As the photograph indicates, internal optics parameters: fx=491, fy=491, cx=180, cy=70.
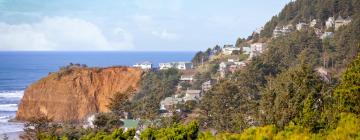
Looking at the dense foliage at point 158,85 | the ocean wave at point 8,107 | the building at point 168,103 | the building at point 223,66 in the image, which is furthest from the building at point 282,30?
the ocean wave at point 8,107

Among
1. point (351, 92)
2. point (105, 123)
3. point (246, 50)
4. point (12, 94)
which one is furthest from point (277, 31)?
point (351, 92)

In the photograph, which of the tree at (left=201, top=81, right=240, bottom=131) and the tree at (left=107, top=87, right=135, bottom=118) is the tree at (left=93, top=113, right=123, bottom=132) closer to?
the tree at (left=201, top=81, right=240, bottom=131)

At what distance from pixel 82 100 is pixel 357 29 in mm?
30983

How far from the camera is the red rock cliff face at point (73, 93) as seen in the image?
185 feet

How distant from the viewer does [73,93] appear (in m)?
57.4

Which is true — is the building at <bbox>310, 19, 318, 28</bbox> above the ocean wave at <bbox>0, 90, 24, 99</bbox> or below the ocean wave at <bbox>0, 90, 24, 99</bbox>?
above

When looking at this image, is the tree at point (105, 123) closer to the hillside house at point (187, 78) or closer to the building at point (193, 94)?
the building at point (193, 94)

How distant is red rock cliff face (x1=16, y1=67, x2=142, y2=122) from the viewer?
56.3 meters

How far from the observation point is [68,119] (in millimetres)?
55188

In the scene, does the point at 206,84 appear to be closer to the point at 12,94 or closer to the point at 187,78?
the point at 187,78

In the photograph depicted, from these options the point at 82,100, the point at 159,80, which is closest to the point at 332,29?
the point at 159,80

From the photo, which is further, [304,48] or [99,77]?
[99,77]


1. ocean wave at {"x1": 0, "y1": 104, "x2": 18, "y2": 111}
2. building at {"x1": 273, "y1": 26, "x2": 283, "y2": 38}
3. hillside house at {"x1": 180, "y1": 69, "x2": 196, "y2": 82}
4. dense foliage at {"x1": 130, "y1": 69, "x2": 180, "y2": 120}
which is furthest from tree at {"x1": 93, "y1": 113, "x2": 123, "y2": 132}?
building at {"x1": 273, "y1": 26, "x2": 283, "y2": 38}

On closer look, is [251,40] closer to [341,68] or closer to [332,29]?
[332,29]
